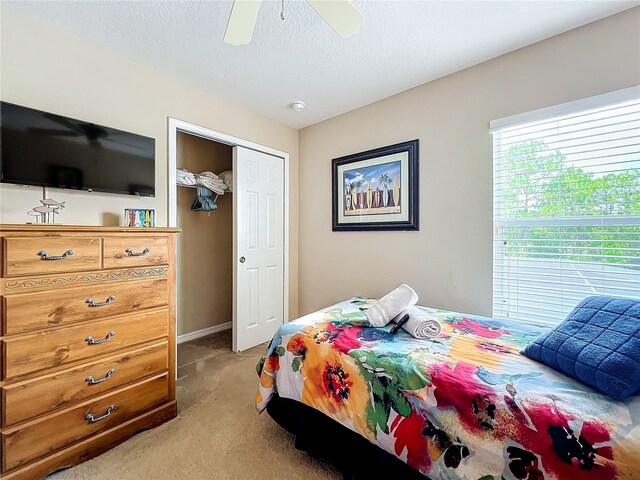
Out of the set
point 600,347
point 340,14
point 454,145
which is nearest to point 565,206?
point 454,145

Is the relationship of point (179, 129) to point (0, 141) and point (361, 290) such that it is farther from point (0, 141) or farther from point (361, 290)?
point (361, 290)

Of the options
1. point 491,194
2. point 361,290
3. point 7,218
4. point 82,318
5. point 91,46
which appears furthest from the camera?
point 361,290

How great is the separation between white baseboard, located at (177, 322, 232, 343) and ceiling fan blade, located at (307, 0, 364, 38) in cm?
327

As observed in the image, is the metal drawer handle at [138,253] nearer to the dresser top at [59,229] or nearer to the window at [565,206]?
the dresser top at [59,229]

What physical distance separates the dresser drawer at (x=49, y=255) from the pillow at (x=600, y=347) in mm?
2305

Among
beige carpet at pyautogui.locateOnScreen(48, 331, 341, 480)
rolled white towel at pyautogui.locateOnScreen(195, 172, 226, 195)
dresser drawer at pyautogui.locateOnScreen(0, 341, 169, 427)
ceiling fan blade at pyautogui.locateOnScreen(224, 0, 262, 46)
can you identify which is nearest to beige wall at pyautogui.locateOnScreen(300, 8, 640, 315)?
rolled white towel at pyautogui.locateOnScreen(195, 172, 226, 195)

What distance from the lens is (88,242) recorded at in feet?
4.83

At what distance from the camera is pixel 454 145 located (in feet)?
7.54

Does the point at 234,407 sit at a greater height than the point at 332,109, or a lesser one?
lesser

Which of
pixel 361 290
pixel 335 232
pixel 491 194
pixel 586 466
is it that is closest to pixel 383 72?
pixel 491 194

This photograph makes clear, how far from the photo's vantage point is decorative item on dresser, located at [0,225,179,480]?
1263 millimetres

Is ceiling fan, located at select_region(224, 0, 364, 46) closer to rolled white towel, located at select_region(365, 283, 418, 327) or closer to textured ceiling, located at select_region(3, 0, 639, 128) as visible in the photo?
textured ceiling, located at select_region(3, 0, 639, 128)

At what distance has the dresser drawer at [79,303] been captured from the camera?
1.27 m

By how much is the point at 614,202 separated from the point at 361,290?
2010 millimetres
